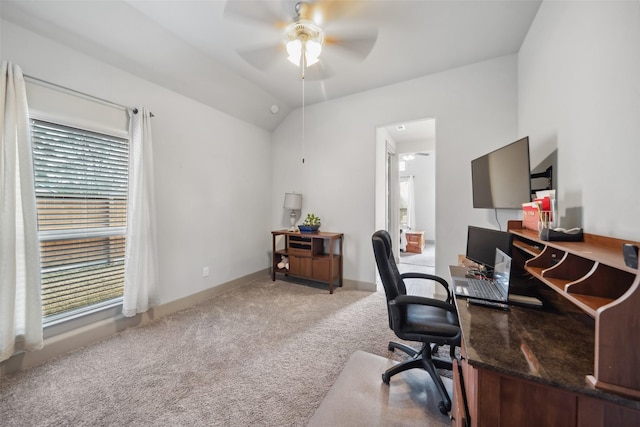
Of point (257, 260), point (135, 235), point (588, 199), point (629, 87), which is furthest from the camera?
point (257, 260)

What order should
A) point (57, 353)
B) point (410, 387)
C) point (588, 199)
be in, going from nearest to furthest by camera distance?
point (588, 199)
point (410, 387)
point (57, 353)

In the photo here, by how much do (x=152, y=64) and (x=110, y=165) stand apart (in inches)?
44.0

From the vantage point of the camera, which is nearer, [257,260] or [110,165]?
[110,165]

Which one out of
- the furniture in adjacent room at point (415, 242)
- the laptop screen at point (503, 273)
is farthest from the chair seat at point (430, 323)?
the furniture in adjacent room at point (415, 242)

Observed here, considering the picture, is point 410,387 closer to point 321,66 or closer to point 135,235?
point 135,235

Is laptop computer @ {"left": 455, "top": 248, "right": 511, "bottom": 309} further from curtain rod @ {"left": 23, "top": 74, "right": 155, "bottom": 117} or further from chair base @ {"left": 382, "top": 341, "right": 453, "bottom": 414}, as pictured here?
curtain rod @ {"left": 23, "top": 74, "right": 155, "bottom": 117}

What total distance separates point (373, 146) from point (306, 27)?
180 centimetres

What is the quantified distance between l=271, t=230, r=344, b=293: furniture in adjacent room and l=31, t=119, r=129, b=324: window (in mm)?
2036

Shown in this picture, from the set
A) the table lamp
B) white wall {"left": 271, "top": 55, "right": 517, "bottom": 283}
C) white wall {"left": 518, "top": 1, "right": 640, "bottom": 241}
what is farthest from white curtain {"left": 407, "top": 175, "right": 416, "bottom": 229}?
white wall {"left": 518, "top": 1, "right": 640, "bottom": 241}

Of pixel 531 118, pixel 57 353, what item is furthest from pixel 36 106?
pixel 531 118

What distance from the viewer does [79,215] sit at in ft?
6.82

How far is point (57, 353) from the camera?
1.92 m

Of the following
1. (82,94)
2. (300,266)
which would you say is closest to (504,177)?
(300,266)

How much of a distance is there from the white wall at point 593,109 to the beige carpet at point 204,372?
169 cm
